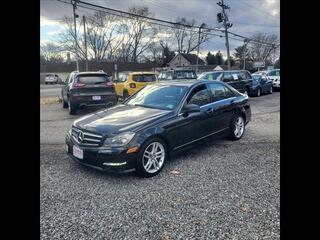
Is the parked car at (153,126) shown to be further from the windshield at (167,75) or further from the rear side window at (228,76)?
the windshield at (167,75)

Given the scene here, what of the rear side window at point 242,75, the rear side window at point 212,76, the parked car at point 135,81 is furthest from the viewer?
the rear side window at point 242,75

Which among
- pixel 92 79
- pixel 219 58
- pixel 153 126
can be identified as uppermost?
pixel 219 58

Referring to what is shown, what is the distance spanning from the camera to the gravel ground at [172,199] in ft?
10.0

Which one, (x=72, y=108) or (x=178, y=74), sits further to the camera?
(x=178, y=74)

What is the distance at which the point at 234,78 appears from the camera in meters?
16.1

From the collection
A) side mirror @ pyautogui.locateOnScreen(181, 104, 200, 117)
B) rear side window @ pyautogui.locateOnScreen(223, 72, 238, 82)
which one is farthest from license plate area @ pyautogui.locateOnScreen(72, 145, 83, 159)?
rear side window @ pyautogui.locateOnScreen(223, 72, 238, 82)

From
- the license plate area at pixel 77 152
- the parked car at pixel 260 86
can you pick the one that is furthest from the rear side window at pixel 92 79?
the parked car at pixel 260 86

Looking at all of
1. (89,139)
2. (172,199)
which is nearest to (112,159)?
(89,139)

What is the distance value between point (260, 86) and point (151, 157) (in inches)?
604

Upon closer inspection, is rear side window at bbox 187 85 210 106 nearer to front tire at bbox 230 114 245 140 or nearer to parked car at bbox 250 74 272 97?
front tire at bbox 230 114 245 140

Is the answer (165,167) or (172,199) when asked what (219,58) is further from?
(172,199)

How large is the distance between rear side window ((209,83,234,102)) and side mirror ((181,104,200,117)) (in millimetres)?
991

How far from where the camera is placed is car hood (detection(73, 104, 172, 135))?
445 centimetres
